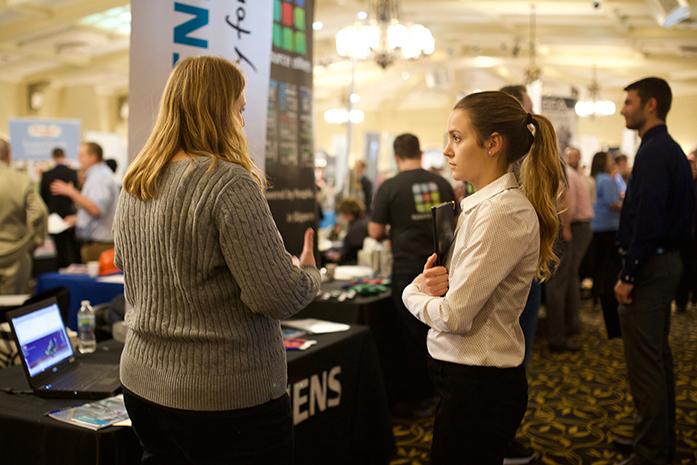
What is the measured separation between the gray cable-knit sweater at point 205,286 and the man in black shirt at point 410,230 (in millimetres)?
2265

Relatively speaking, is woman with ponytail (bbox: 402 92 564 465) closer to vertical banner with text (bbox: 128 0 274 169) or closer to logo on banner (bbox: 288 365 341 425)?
logo on banner (bbox: 288 365 341 425)

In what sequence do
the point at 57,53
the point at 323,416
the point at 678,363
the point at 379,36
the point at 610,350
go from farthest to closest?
1. the point at 57,53
2. the point at 379,36
3. the point at 610,350
4. the point at 678,363
5. the point at 323,416

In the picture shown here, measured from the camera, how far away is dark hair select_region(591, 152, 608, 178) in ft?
21.8

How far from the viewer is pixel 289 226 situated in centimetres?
322

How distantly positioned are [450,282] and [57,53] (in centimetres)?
1173

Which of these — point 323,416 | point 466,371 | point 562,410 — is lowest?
point 562,410

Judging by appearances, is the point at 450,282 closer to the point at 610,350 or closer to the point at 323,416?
the point at 323,416

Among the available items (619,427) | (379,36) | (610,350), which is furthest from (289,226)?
(379,36)

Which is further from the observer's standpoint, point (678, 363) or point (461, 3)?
point (461, 3)

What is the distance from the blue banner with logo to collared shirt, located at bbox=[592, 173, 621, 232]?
21.9ft

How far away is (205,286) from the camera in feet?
4.49

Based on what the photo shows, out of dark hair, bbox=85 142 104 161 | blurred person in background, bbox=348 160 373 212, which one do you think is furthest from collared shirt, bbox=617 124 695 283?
blurred person in background, bbox=348 160 373 212

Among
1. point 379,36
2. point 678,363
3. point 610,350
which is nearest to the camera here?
point 678,363

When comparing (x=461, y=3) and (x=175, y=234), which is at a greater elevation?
(x=461, y=3)
